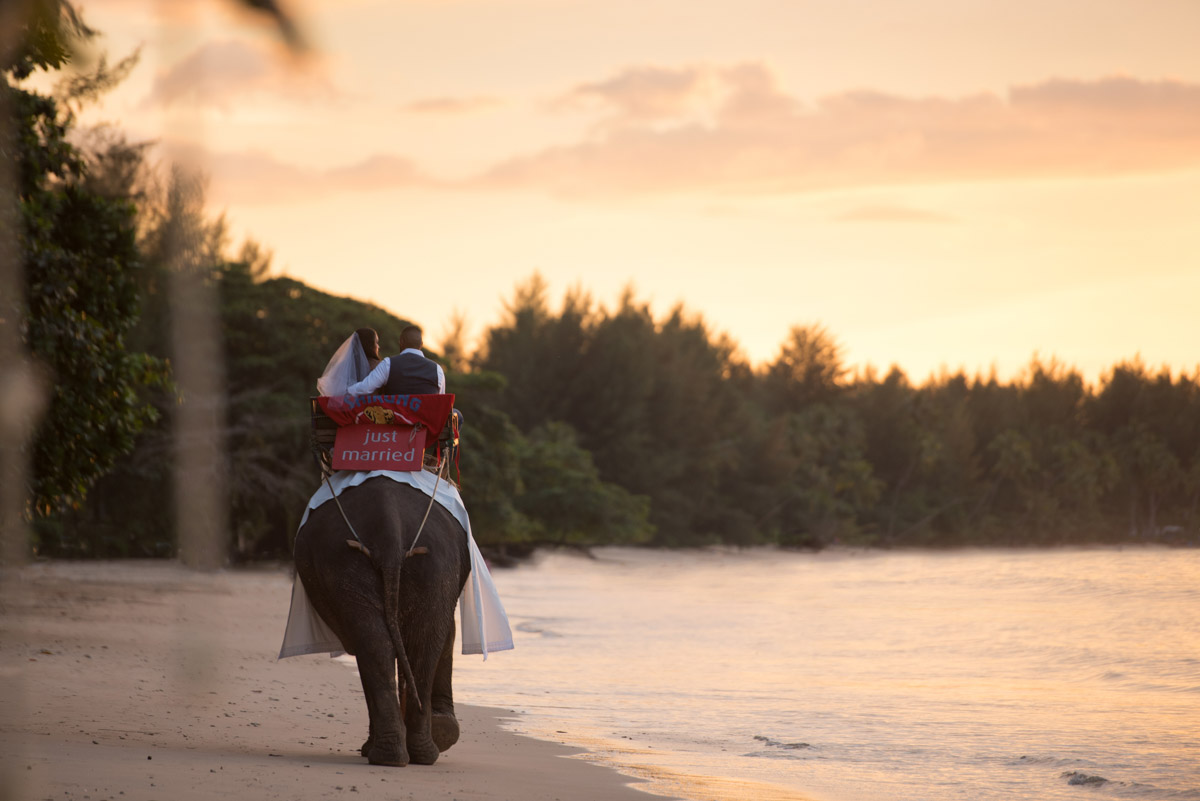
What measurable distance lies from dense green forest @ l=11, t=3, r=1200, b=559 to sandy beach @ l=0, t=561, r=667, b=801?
1766mm

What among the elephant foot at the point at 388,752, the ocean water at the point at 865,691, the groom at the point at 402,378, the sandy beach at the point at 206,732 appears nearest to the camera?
the sandy beach at the point at 206,732

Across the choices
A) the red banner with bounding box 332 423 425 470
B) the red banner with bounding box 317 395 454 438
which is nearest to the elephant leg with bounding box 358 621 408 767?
the red banner with bounding box 332 423 425 470

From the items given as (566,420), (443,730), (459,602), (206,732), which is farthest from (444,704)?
(566,420)

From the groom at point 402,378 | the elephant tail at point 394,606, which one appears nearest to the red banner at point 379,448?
the groom at point 402,378

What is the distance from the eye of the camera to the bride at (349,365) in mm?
6609

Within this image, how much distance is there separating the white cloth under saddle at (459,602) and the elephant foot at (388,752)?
26.8 inches

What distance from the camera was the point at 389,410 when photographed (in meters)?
Answer: 6.39

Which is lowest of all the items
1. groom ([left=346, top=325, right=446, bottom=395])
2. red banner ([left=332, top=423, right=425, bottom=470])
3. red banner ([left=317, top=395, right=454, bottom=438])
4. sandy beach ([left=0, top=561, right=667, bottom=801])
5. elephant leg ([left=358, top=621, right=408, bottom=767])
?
sandy beach ([left=0, top=561, right=667, bottom=801])

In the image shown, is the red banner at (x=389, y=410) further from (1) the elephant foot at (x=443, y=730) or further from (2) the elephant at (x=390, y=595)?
(1) the elephant foot at (x=443, y=730)

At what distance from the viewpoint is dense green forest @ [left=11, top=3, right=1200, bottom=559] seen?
42.6 feet

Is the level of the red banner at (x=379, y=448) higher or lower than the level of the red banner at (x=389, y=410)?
lower

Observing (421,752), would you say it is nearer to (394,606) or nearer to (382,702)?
(382,702)

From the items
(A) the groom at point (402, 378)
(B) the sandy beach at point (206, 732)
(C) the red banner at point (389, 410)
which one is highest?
(A) the groom at point (402, 378)

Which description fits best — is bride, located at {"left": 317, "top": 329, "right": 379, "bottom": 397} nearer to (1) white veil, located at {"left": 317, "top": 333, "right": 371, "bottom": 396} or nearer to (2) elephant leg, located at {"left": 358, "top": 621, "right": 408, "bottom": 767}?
(1) white veil, located at {"left": 317, "top": 333, "right": 371, "bottom": 396}
